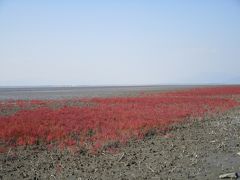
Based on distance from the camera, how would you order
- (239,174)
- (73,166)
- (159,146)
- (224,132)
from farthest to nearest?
(224,132)
(159,146)
(73,166)
(239,174)

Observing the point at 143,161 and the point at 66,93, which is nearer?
the point at 143,161

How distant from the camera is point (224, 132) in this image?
50.3 feet

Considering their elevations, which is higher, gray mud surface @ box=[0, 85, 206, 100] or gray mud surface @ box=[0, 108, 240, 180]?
gray mud surface @ box=[0, 85, 206, 100]

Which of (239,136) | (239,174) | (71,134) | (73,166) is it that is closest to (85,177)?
(73,166)

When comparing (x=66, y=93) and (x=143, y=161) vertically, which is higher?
(x=66, y=93)

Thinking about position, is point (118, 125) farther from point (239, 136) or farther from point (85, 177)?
point (85, 177)

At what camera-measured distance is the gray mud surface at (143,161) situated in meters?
9.52

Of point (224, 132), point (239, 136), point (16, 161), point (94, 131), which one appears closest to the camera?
point (16, 161)

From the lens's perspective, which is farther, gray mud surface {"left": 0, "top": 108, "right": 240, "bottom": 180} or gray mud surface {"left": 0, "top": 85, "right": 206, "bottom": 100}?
gray mud surface {"left": 0, "top": 85, "right": 206, "bottom": 100}

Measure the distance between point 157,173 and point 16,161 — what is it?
A: 5353 mm

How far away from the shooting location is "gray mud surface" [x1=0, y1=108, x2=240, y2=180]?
9.52m

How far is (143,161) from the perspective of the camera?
427 inches

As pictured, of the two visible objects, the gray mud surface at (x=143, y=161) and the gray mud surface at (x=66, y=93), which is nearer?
the gray mud surface at (x=143, y=161)

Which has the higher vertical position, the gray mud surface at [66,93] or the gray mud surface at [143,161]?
the gray mud surface at [66,93]
